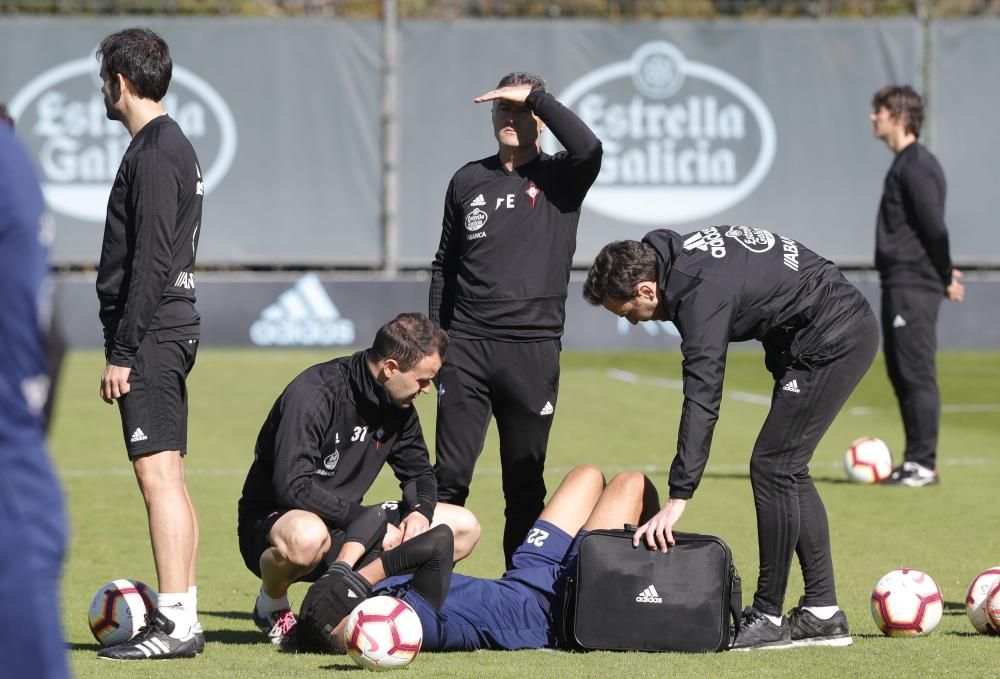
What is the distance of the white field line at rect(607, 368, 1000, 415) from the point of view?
14.8m

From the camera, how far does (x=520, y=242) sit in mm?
6754

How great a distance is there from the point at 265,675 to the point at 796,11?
20.2 meters

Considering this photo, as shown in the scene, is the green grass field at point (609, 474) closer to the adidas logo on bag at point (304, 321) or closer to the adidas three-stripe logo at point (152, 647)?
the adidas three-stripe logo at point (152, 647)

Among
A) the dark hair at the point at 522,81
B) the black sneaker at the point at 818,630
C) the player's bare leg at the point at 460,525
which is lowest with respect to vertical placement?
the black sneaker at the point at 818,630

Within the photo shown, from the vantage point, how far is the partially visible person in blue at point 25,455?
265 centimetres


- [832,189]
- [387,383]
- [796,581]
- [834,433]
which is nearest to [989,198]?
[832,189]

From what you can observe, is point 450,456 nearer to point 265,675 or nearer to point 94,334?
point 265,675

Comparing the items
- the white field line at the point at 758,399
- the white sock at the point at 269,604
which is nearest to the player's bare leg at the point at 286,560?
the white sock at the point at 269,604

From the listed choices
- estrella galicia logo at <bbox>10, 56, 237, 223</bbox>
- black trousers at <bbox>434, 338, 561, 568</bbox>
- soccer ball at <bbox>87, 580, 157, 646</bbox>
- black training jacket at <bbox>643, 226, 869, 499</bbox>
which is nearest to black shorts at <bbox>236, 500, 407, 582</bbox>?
soccer ball at <bbox>87, 580, 157, 646</bbox>

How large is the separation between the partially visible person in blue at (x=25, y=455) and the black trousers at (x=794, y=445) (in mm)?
3625

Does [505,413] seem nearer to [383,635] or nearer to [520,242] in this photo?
[520,242]

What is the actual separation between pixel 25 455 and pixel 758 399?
43.9ft

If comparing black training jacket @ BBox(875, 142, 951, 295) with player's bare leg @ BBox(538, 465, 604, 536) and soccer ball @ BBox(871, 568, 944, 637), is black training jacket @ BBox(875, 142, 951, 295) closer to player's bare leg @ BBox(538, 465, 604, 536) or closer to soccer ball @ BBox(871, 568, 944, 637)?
soccer ball @ BBox(871, 568, 944, 637)

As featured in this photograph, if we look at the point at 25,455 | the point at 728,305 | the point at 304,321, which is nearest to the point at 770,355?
the point at 728,305
